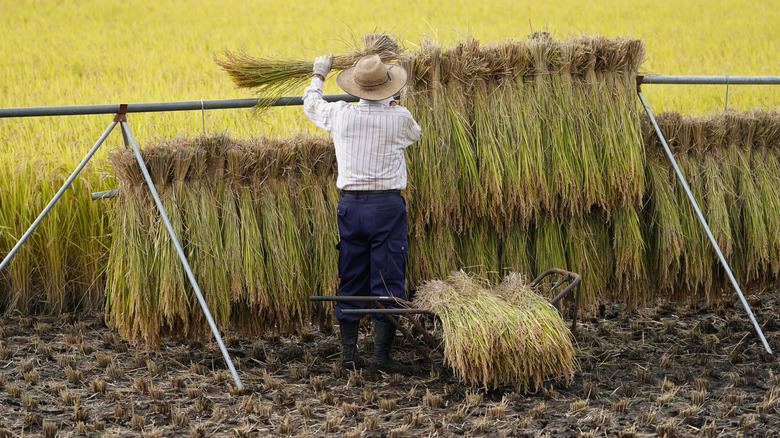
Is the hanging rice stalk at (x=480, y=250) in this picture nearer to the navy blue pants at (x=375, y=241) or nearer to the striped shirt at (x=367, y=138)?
the navy blue pants at (x=375, y=241)

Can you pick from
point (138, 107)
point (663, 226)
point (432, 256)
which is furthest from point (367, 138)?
point (663, 226)

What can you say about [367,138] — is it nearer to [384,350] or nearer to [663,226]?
[384,350]

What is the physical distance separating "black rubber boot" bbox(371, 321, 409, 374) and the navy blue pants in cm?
5

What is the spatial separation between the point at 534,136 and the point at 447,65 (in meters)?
0.59

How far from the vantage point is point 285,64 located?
12.7ft

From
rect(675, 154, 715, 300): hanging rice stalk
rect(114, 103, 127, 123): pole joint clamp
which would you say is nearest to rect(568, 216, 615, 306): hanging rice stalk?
rect(675, 154, 715, 300): hanging rice stalk

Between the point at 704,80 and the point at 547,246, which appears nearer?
the point at 547,246

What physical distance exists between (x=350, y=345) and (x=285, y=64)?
144 centimetres

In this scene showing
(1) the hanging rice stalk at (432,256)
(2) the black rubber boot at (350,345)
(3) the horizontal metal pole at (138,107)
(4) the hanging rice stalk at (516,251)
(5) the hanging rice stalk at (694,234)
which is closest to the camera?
(3) the horizontal metal pole at (138,107)

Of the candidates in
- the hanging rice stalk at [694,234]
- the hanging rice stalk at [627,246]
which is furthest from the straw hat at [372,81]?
the hanging rice stalk at [694,234]

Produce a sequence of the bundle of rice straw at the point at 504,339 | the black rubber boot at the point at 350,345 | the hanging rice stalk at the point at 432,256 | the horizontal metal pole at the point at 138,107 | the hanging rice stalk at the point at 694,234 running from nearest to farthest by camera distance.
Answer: the bundle of rice straw at the point at 504,339, the horizontal metal pole at the point at 138,107, the black rubber boot at the point at 350,345, the hanging rice stalk at the point at 432,256, the hanging rice stalk at the point at 694,234

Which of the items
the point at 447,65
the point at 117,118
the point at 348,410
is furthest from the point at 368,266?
the point at 117,118

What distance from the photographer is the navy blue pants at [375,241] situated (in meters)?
3.56

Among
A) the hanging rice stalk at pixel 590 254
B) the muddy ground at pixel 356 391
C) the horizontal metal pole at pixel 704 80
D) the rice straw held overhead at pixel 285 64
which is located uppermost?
the rice straw held overhead at pixel 285 64
